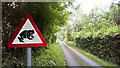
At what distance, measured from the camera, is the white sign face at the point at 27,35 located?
3543 millimetres

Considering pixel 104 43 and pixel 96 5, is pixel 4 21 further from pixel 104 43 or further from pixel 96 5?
pixel 96 5

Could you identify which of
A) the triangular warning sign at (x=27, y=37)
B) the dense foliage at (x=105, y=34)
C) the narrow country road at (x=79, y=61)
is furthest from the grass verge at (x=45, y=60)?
the triangular warning sign at (x=27, y=37)

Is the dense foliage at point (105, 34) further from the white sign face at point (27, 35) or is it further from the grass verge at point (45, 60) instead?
the white sign face at point (27, 35)

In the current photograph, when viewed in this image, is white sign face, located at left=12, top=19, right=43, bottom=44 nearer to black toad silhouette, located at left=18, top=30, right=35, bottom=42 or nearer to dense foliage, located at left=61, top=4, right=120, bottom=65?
black toad silhouette, located at left=18, top=30, right=35, bottom=42

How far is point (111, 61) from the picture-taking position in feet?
45.5

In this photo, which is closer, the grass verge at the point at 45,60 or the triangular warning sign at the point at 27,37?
the triangular warning sign at the point at 27,37

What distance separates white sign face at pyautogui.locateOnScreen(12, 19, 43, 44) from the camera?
3543 mm

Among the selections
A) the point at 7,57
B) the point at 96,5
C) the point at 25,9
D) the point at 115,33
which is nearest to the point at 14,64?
the point at 7,57

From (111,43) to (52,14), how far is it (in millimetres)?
6464

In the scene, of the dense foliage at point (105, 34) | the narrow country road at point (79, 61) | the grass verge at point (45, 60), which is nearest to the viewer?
the grass verge at point (45, 60)

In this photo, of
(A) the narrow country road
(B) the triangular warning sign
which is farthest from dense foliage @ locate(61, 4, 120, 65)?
(B) the triangular warning sign

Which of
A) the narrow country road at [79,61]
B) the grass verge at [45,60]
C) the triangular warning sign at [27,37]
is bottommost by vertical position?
the narrow country road at [79,61]

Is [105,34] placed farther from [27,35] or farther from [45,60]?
[27,35]

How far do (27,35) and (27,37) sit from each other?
4 cm
